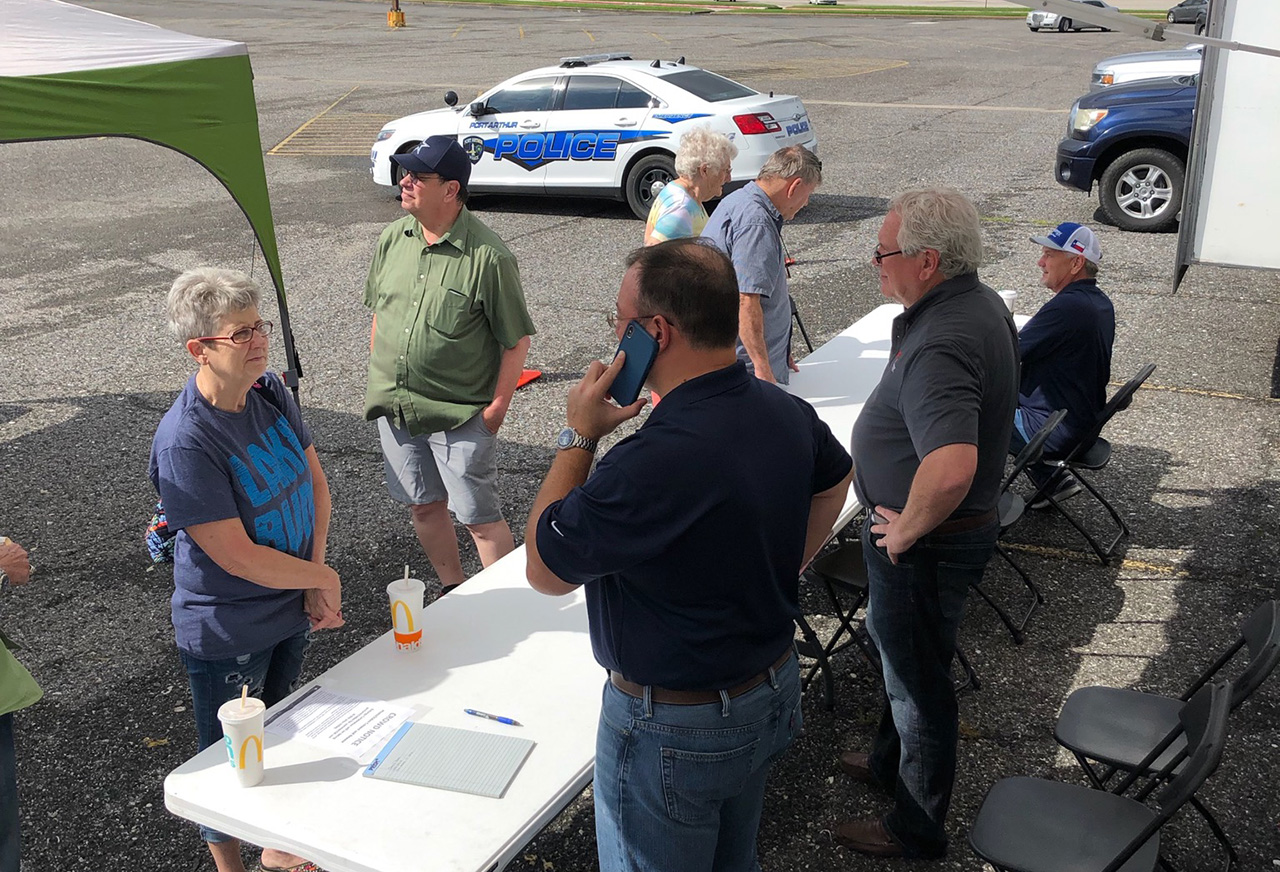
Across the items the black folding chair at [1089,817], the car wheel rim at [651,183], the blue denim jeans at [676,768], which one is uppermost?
the blue denim jeans at [676,768]

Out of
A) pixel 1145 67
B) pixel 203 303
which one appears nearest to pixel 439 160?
pixel 203 303

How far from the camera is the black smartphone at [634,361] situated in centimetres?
213

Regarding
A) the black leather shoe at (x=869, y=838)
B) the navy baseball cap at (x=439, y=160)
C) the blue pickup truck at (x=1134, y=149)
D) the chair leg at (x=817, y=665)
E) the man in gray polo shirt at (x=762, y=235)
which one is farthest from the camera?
the blue pickup truck at (x=1134, y=149)

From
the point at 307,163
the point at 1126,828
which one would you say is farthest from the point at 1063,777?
the point at 307,163

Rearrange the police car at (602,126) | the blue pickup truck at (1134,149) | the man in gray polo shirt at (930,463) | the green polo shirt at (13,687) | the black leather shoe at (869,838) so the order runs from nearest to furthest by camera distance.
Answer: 1. the green polo shirt at (13,687)
2. the man in gray polo shirt at (930,463)
3. the black leather shoe at (869,838)
4. the blue pickup truck at (1134,149)
5. the police car at (602,126)

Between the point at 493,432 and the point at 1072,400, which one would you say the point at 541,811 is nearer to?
the point at 493,432

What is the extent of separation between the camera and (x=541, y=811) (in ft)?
8.20

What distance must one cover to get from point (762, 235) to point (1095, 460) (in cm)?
206

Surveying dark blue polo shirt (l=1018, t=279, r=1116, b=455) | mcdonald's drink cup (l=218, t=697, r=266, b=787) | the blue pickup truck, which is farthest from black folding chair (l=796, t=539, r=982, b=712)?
the blue pickup truck

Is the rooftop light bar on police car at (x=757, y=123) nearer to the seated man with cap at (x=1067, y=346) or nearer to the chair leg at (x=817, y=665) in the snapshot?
the seated man with cap at (x=1067, y=346)

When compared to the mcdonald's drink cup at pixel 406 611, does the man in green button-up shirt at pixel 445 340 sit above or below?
above

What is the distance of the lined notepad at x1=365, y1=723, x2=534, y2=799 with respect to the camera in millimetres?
2574

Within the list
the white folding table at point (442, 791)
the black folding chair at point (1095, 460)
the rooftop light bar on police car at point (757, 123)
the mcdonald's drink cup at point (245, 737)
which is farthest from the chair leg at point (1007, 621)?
the rooftop light bar on police car at point (757, 123)

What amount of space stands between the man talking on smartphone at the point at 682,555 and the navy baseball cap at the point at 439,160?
1951 mm
